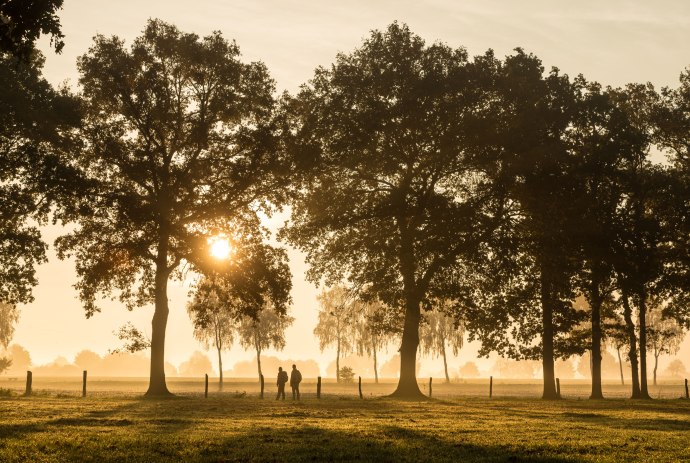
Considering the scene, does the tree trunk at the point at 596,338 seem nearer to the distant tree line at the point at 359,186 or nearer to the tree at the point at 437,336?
the distant tree line at the point at 359,186

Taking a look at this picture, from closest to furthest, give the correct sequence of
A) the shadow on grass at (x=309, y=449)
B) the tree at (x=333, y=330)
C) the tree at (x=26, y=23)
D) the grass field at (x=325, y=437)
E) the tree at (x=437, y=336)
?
the shadow on grass at (x=309, y=449), the grass field at (x=325, y=437), the tree at (x=26, y=23), the tree at (x=437, y=336), the tree at (x=333, y=330)

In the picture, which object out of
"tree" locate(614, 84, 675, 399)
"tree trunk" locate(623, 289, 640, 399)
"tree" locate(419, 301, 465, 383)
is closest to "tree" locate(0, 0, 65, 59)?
"tree" locate(614, 84, 675, 399)

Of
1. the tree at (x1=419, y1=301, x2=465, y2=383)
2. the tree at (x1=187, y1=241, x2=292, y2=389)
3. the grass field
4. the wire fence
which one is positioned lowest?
the wire fence

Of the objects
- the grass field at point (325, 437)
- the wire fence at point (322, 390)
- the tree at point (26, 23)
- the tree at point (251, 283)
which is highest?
the tree at point (26, 23)

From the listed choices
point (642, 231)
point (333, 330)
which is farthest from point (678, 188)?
point (333, 330)

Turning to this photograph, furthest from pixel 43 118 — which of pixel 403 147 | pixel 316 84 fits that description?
pixel 403 147

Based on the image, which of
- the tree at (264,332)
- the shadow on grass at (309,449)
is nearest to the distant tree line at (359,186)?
the shadow on grass at (309,449)

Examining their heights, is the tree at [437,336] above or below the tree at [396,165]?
below

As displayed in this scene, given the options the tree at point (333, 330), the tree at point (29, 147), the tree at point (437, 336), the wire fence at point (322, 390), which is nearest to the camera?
the tree at point (29, 147)

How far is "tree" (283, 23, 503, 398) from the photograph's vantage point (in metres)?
44.6

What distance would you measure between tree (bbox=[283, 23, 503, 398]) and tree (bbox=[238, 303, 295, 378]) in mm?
53530

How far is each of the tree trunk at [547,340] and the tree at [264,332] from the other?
177ft

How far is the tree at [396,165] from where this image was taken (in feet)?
146

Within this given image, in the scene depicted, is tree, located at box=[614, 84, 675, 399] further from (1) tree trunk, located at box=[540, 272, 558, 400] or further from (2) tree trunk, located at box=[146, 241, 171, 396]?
(2) tree trunk, located at box=[146, 241, 171, 396]
